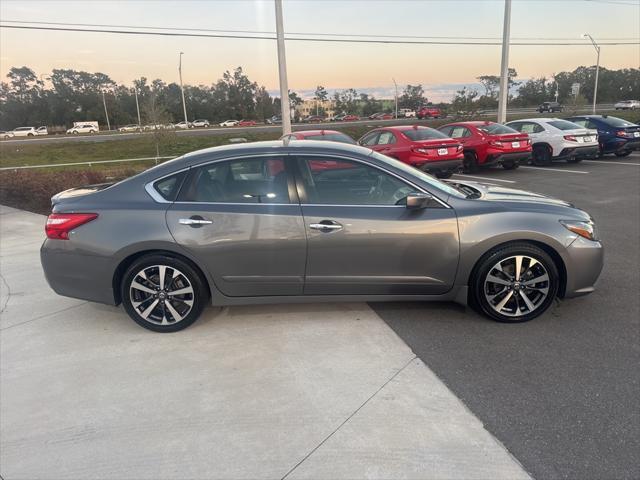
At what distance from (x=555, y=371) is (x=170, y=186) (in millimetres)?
3195

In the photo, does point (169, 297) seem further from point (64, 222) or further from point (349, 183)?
point (349, 183)

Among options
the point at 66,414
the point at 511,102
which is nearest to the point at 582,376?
the point at 66,414

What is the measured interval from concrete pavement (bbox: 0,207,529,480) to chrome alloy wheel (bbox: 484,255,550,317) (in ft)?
3.06

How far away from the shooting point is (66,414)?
2934 millimetres

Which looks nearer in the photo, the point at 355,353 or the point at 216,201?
the point at 355,353

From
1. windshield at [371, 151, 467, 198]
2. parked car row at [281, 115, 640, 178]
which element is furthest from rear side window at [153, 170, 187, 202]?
parked car row at [281, 115, 640, 178]

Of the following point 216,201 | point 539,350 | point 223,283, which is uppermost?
point 216,201

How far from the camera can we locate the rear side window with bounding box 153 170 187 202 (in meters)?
3.87

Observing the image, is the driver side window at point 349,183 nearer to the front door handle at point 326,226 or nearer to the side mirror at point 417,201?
the side mirror at point 417,201

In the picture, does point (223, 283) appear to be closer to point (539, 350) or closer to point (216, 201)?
point (216, 201)

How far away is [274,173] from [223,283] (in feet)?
3.25

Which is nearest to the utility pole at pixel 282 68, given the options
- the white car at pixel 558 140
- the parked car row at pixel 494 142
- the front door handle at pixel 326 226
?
the parked car row at pixel 494 142

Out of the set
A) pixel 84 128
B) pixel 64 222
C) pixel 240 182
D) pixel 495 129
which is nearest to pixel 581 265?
pixel 240 182

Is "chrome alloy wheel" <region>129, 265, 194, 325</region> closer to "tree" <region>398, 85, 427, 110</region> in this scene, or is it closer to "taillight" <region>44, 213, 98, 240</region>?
"taillight" <region>44, 213, 98, 240</region>
